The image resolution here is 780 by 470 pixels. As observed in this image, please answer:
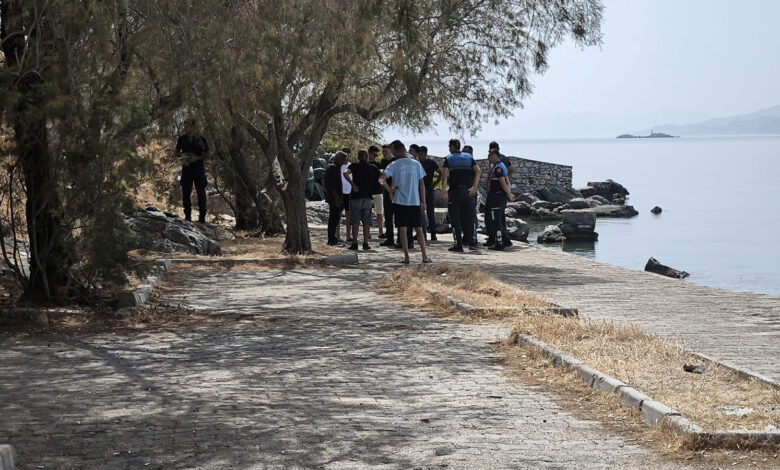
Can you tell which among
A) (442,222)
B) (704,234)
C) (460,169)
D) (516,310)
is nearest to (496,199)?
(460,169)

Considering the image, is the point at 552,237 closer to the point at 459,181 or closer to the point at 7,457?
the point at 459,181

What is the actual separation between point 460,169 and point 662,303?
23.5 feet

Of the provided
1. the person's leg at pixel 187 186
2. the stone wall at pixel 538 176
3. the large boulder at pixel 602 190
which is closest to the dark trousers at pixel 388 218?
the person's leg at pixel 187 186

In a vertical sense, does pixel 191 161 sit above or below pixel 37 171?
above

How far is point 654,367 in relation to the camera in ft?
26.2

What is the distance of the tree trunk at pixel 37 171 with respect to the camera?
1044 centimetres

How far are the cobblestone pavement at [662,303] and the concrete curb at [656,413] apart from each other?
159 cm

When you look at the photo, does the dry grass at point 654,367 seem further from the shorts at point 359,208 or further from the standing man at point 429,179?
the standing man at point 429,179

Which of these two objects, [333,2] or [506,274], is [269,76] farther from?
[506,274]

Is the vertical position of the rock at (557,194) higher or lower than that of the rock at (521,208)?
higher

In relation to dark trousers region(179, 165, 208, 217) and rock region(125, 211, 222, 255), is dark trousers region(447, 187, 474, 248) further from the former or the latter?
dark trousers region(179, 165, 208, 217)

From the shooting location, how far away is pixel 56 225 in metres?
11.1

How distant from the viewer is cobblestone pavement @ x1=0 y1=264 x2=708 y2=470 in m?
5.92

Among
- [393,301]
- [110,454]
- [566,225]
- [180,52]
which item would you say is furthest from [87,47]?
[566,225]
